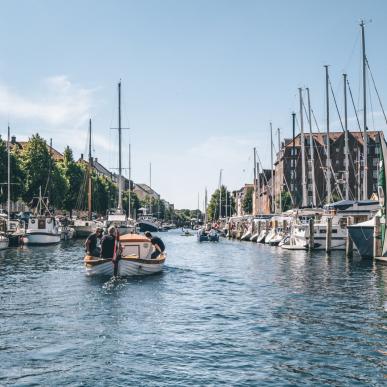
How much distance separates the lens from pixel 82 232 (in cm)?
8869

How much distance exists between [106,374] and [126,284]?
1467cm

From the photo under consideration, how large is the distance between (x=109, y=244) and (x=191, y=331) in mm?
12656

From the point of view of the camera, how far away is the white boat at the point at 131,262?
95.5ft

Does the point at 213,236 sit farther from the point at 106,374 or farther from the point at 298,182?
the point at 106,374

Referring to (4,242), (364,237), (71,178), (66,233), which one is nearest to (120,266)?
(364,237)

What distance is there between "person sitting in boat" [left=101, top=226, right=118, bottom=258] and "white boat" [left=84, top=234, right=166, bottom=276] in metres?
0.53

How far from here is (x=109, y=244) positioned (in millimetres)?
29125

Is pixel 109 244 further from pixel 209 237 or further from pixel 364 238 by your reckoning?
pixel 209 237

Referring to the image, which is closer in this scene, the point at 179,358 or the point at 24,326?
the point at 179,358

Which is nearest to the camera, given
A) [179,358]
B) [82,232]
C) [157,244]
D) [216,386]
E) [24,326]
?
[216,386]

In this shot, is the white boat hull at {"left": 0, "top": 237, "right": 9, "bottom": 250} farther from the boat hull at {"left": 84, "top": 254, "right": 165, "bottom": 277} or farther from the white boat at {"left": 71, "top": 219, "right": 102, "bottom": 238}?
the white boat at {"left": 71, "top": 219, "right": 102, "bottom": 238}

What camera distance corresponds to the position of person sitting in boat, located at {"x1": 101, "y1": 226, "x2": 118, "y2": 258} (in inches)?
1142

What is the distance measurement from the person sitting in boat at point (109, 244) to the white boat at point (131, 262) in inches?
21.0

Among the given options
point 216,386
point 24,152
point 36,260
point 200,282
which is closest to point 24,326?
point 216,386
